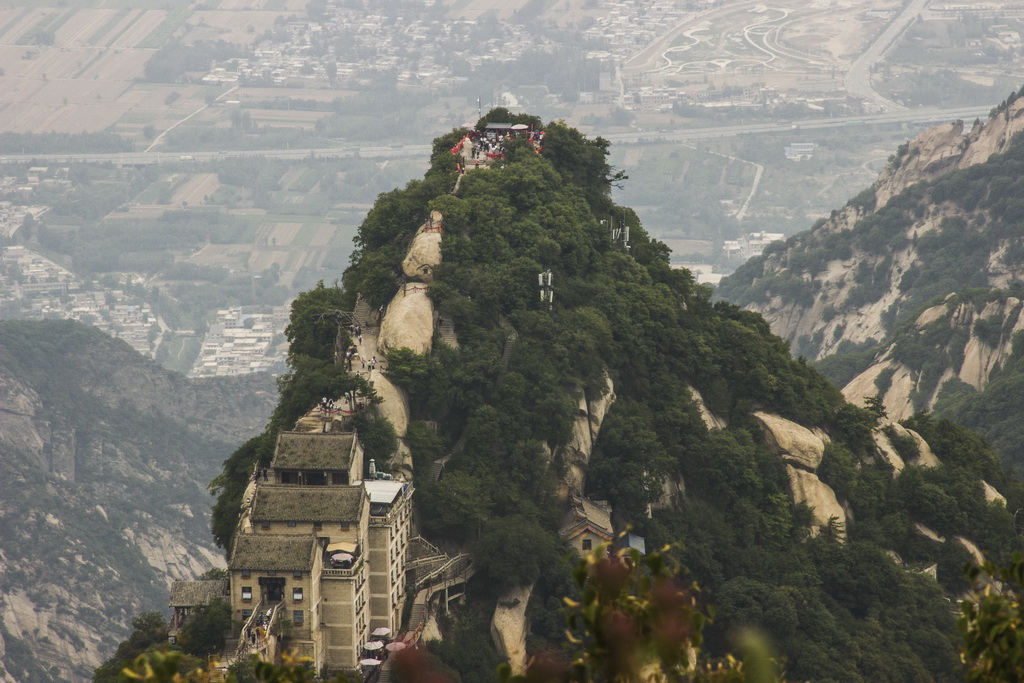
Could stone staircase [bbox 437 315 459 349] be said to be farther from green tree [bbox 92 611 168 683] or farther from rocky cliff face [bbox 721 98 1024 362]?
rocky cliff face [bbox 721 98 1024 362]

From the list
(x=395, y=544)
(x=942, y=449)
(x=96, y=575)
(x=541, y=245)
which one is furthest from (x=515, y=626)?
(x=96, y=575)

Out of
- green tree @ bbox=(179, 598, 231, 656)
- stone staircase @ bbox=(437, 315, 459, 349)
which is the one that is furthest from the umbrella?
stone staircase @ bbox=(437, 315, 459, 349)

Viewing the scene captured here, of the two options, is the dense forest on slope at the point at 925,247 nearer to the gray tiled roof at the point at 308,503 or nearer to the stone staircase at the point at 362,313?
the stone staircase at the point at 362,313

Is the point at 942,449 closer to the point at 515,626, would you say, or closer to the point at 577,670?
the point at 515,626

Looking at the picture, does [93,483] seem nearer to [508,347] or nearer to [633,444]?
[508,347]

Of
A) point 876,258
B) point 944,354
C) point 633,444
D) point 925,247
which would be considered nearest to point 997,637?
point 633,444

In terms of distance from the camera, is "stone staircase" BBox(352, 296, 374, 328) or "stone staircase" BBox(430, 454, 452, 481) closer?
"stone staircase" BBox(430, 454, 452, 481)
